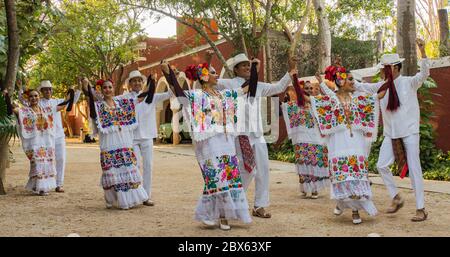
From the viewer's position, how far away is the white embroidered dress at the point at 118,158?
7.71 metres

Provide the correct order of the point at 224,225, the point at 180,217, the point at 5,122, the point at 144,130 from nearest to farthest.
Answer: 1. the point at 224,225
2. the point at 180,217
3. the point at 144,130
4. the point at 5,122

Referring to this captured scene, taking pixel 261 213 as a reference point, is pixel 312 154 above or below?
above

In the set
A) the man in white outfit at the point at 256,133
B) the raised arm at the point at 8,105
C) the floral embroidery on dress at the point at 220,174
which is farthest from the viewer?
the raised arm at the point at 8,105

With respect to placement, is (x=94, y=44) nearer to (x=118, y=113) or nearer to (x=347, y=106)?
(x=118, y=113)

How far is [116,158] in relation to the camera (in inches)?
305

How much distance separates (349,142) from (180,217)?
226cm

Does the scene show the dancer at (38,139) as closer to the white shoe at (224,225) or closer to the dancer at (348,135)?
the white shoe at (224,225)

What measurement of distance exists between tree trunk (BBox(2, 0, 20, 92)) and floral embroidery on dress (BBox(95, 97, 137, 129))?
2356 millimetres

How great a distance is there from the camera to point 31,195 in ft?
31.0

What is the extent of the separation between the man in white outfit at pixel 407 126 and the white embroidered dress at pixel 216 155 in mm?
1817

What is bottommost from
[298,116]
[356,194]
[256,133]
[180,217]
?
[180,217]

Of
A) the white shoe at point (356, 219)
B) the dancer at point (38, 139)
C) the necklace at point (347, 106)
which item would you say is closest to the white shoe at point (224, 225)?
the white shoe at point (356, 219)

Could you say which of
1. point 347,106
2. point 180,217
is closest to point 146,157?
point 180,217

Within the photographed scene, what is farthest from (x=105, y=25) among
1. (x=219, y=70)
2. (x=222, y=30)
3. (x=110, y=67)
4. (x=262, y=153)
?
(x=262, y=153)
